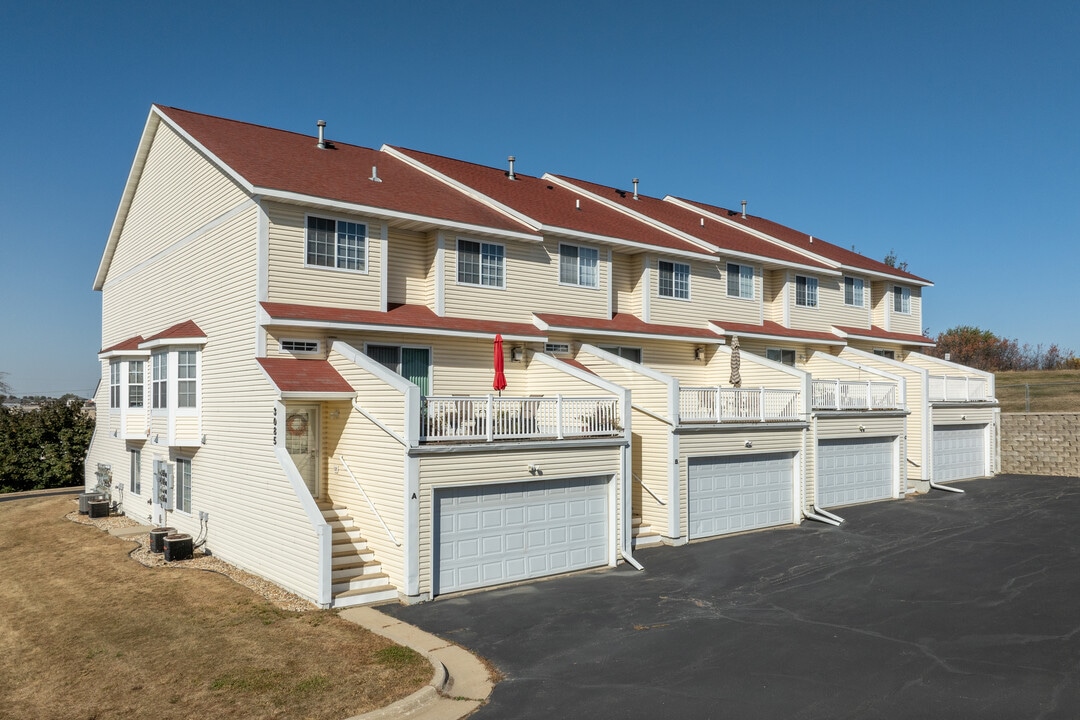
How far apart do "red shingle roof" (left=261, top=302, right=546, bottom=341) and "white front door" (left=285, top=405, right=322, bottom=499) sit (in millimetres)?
2035

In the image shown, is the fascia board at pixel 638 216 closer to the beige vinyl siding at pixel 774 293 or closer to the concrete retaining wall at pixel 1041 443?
the beige vinyl siding at pixel 774 293

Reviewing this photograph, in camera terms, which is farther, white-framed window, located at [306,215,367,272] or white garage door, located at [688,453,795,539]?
white garage door, located at [688,453,795,539]

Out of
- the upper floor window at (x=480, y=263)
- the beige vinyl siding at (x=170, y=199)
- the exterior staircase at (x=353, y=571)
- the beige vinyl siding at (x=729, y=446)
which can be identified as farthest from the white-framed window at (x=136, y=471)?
the beige vinyl siding at (x=729, y=446)

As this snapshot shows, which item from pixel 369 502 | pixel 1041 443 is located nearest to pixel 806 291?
pixel 1041 443

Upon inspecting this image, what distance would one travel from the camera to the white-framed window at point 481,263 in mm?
20188

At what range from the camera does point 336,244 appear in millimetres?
18031

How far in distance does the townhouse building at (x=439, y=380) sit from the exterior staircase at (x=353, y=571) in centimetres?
5

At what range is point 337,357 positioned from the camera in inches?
669

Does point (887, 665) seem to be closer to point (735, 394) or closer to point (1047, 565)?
point (1047, 565)

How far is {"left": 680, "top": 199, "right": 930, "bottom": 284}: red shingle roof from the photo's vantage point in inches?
1279

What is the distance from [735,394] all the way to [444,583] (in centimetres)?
964

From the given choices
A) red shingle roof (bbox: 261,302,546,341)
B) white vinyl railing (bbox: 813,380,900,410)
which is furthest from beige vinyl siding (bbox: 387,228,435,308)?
white vinyl railing (bbox: 813,380,900,410)

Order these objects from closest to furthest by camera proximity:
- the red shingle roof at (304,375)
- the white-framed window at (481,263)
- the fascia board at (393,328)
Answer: the red shingle roof at (304,375)
the fascia board at (393,328)
the white-framed window at (481,263)

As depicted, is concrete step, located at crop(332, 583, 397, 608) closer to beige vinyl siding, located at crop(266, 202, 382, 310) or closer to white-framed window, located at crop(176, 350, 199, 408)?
beige vinyl siding, located at crop(266, 202, 382, 310)
